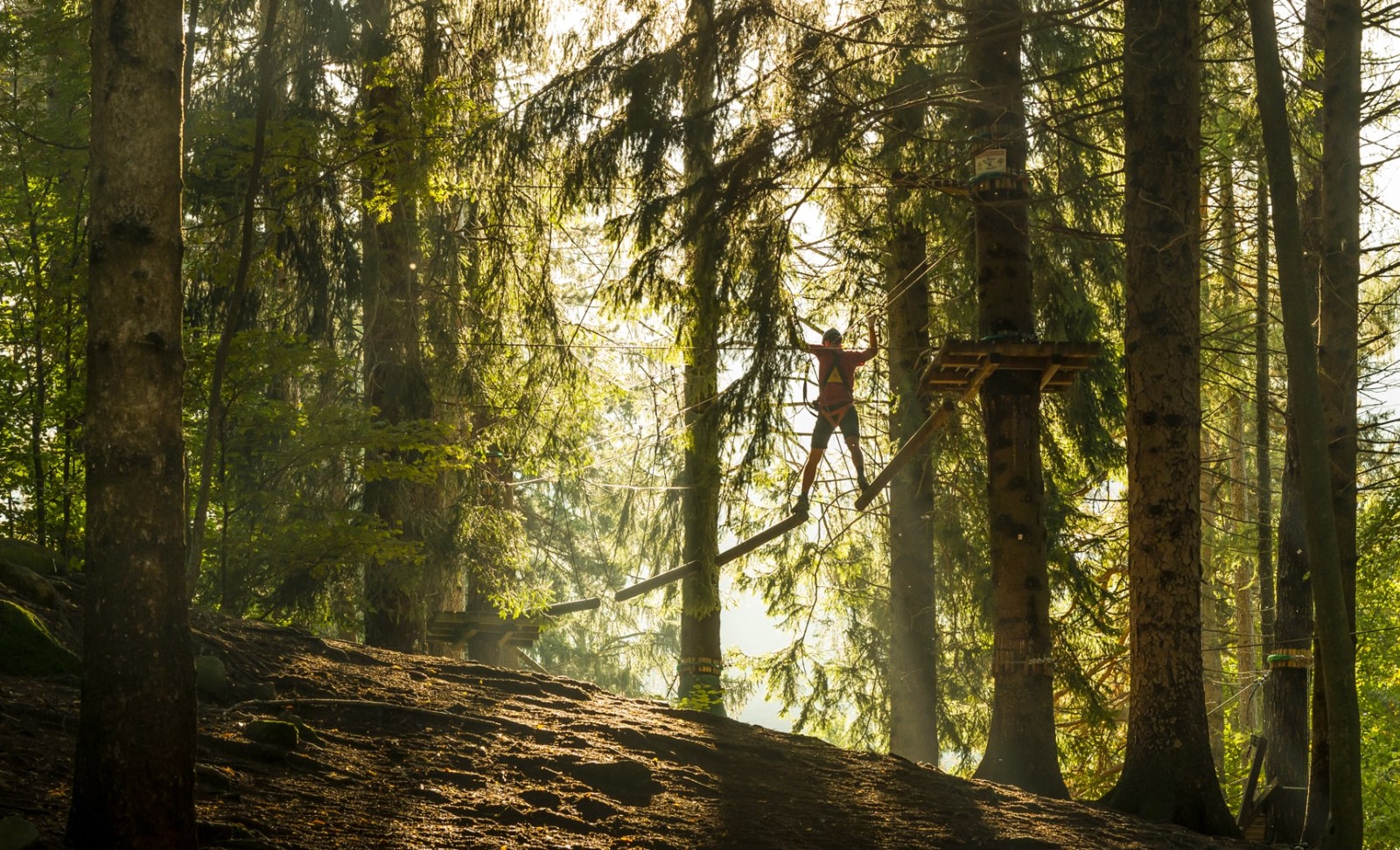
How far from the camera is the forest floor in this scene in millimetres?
4180

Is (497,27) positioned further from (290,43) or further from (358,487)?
(358,487)

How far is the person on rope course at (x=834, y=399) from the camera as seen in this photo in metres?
9.66

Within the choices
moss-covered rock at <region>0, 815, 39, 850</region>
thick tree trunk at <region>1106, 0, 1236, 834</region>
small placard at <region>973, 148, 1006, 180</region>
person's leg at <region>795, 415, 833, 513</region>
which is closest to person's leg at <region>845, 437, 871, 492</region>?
person's leg at <region>795, 415, 833, 513</region>

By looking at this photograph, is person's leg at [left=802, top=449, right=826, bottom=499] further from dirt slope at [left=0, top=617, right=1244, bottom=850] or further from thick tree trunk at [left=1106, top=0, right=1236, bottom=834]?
thick tree trunk at [left=1106, top=0, right=1236, bottom=834]

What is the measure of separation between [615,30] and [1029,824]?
21.3 ft

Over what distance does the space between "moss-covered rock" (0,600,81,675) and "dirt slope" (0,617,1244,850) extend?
0.44 ft

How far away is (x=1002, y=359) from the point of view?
760 cm

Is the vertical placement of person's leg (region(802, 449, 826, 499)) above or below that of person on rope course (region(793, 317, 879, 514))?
below

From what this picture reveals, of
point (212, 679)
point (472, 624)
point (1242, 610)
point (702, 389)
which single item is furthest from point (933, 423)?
point (1242, 610)

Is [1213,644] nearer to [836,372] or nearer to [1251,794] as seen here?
[1251,794]

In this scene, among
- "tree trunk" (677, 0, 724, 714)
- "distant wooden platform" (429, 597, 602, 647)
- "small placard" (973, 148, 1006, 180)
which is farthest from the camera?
"distant wooden platform" (429, 597, 602, 647)

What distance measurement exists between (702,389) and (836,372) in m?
1.19

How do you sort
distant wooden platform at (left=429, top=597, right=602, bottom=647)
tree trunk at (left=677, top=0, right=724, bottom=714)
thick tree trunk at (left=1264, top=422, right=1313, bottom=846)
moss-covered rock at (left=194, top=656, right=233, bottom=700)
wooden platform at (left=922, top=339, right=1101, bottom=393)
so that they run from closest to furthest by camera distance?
moss-covered rock at (left=194, top=656, right=233, bottom=700)
wooden platform at (left=922, top=339, right=1101, bottom=393)
tree trunk at (left=677, top=0, right=724, bottom=714)
thick tree trunk at (left=1264, top=422, right=1313, bottom=846)
distant wooden platform at (left=429, top=597, right=602, bottom=647)

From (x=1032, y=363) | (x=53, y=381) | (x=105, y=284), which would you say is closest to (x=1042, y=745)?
(x=1032, y=363)
